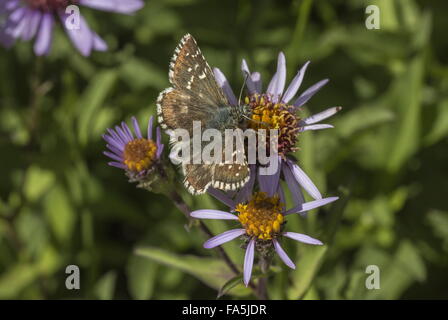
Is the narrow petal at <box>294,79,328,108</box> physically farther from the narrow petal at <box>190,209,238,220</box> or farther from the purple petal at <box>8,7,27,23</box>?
the purple petal at <box>8,7,27,23</box>

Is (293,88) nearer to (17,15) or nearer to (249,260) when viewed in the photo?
(249,260)

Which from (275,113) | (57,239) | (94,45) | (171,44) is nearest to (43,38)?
(94,45)

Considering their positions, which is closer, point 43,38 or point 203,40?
point 43,38

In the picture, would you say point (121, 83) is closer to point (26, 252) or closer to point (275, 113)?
point (26, 252)

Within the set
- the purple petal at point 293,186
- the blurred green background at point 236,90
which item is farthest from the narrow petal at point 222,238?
the blurred green background at point 236,90

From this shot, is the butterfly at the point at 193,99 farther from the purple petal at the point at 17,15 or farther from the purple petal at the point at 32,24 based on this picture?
the purple petal at the point at 17,15

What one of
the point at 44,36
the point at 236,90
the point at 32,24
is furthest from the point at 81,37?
the point at 236,90
